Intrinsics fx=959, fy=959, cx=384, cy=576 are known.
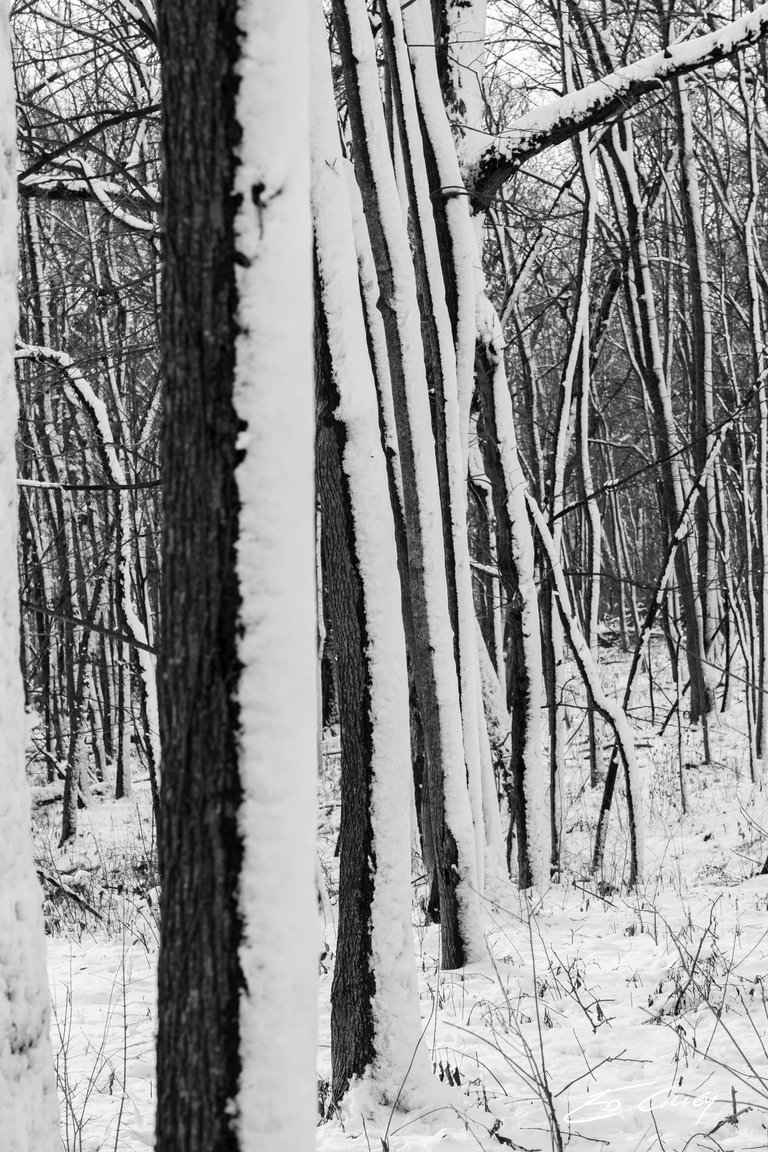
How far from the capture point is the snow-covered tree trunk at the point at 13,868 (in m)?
1.86

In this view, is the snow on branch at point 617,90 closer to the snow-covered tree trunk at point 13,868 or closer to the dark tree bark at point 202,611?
the snow-covered tree trunk at point 13,868

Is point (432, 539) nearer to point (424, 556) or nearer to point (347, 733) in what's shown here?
point (424, 556)

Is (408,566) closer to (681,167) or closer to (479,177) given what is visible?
(479,177)

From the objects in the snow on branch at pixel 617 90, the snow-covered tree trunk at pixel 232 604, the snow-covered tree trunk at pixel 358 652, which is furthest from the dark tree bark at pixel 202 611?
the snow on branch at pixel 617 90

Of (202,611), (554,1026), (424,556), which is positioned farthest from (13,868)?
(424,556)

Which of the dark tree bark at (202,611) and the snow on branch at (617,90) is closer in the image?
the dark tree bark at (202,611)

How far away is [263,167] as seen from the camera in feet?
4.75

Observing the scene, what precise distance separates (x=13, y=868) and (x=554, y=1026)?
8.86 feet

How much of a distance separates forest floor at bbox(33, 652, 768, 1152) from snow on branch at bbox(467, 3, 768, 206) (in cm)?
406

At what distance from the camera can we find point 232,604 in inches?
56.9

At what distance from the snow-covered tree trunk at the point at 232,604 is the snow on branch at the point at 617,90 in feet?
13.3

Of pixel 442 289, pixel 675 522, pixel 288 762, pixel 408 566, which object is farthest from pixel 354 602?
pixel 675 522

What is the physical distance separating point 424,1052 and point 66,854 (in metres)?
10.6

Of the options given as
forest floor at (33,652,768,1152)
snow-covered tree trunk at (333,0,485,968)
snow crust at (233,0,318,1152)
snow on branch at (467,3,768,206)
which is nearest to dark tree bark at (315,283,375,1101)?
forest floor at (33,652,768,1152)
